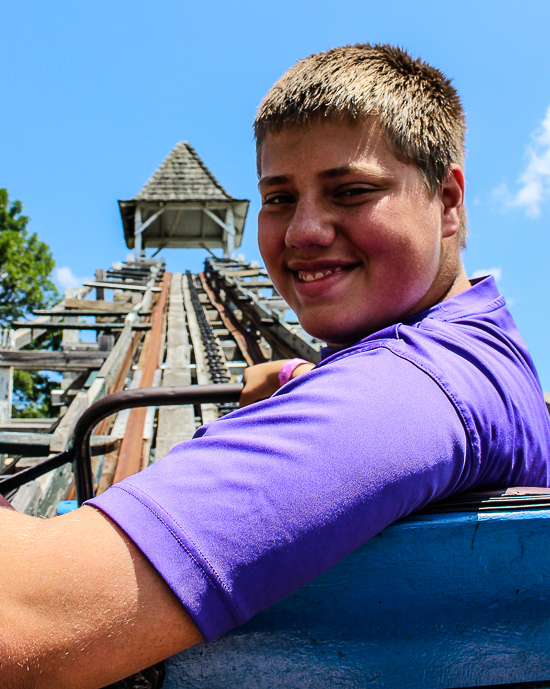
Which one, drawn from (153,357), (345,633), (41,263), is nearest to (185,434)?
(153,357)

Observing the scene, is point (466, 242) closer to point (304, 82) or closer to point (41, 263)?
point (304, 82)

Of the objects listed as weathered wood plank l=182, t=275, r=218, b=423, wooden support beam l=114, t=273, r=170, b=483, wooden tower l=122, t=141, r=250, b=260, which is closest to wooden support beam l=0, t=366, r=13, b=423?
wooden support beam l=114, t=273, r=170, b=483

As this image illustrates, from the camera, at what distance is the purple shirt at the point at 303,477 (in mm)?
616

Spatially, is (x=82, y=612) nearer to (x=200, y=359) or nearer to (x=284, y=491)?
(x=284, y=491)

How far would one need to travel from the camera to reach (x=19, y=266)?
2388cm

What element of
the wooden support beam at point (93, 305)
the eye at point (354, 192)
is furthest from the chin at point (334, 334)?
the wooden support beam at point (93, 305)

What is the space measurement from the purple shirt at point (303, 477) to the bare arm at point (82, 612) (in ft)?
0.10

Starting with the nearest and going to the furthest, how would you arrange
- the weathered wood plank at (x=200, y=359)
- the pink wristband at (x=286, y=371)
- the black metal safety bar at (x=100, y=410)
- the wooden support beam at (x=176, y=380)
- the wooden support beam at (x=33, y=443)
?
the black metal safety bar at (x=100, y=410), the pink wristband at (x=286, y=371), the wooden support beam at (x=33, y=443), the wooden support beam at (x=176, y=380), the weathered wood plank at (x=200, y=359)

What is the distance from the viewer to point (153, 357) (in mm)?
6062

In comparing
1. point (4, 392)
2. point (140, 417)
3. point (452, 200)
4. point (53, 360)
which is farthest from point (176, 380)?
point (452, 200)

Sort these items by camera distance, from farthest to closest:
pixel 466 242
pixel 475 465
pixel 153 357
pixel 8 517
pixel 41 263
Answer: pixel 41 263 → pixel 153 357 → pixel 466 242 → pixel 475 465 → pixel 8 517

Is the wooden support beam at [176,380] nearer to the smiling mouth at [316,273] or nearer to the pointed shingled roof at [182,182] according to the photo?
the smiling mouth at [316,273]

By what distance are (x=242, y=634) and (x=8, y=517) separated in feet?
1.16

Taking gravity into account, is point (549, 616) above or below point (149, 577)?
below
